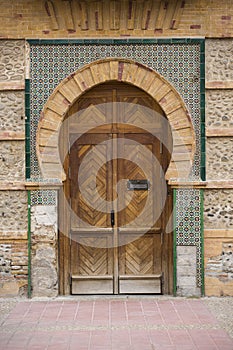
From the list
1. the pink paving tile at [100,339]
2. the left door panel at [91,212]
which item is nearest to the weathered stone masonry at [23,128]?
the left door panel at [91,212]

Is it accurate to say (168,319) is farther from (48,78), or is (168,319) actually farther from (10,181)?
(48,78)

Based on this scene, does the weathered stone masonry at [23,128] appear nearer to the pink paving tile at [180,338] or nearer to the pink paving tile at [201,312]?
the pink paving tile at [201,312]

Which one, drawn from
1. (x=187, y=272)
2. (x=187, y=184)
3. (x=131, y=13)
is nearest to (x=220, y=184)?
(x=187, y=184)

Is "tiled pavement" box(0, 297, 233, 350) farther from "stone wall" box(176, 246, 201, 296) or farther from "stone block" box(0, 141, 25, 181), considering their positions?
"stone block" box(0, 141, 25, 181)

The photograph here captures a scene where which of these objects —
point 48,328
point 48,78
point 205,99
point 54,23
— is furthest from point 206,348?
point 54,23

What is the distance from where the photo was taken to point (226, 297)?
7.62m

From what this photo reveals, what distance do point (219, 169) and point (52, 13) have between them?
3.06 meters

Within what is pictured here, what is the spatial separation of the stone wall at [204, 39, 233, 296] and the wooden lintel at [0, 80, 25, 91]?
249 cm

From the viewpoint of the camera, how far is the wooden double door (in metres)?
7.89

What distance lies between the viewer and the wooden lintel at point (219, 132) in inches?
301

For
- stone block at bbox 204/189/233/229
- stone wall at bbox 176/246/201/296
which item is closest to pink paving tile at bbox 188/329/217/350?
stone wall at bbox 176/246/201/296

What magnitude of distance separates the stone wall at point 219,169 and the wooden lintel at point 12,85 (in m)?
2.49

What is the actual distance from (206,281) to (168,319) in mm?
1219

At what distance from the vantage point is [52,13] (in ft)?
25.0
